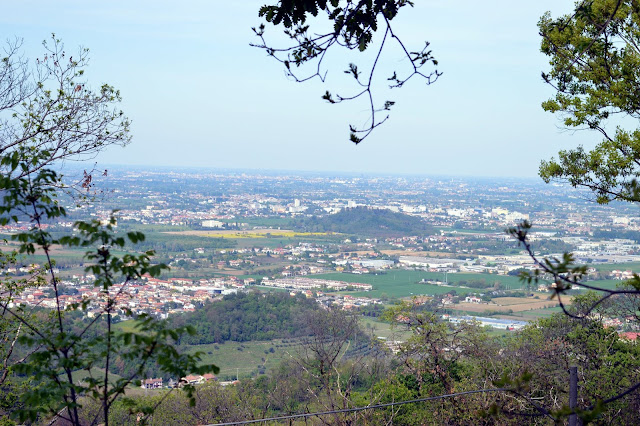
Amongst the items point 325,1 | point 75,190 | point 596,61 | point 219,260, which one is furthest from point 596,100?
point 219,260

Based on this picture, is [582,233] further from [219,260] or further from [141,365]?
[141,365]

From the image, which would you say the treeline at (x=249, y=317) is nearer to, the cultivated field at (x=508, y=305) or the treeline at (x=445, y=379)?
the cultivated field at (x=508, y=305)

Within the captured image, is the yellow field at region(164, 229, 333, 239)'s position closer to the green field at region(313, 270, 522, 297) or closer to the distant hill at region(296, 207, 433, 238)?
the distant hill at region(296, 207, 433, 238)

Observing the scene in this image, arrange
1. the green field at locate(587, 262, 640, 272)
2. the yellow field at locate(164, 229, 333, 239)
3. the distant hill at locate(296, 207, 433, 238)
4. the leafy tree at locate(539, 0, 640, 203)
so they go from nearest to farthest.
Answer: the leafy tree at locate(539, 0, 640, 203) → the green field at locate(587, 262, 640, 272) → the yellow field at locate(164, 229, 333, 239) → the distant hill at locate(296, 207, 433, 238)

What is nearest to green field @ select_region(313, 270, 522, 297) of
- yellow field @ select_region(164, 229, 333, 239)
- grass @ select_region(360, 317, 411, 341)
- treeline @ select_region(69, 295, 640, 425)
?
grass @ select_region(360, 317, 411, 341)

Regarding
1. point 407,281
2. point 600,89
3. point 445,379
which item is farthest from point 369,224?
point 600,89

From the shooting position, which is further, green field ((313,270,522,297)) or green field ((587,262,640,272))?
green field ((313,270,522,297))

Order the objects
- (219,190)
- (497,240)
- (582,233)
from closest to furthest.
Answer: (582,233) → (497,240) → (219,190)
